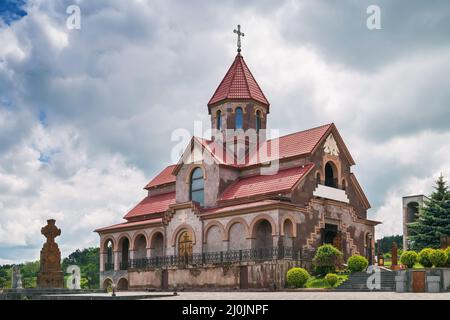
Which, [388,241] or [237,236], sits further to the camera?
[388,241]

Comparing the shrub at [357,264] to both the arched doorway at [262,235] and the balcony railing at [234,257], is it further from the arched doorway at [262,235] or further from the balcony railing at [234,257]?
the arched doorway at [262,235]

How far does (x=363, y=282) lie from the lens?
31141mm

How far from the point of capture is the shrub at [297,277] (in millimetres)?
33219

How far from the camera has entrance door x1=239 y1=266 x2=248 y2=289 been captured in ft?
118

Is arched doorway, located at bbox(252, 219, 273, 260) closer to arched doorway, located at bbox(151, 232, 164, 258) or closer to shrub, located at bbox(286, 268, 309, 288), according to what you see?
shrub, located at bbox(286, 268, 309, 288)

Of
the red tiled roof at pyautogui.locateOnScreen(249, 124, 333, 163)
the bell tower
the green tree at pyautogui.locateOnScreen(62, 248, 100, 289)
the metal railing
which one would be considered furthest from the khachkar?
the green tree at pyautogui.locateOnScreen(62, 248, 100, 289)

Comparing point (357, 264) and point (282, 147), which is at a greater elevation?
point (282, 147)

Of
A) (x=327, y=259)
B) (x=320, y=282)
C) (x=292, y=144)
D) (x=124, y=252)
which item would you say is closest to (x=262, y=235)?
(x=327, y=259)

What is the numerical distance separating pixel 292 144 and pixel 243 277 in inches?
378

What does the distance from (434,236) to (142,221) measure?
20097 mm

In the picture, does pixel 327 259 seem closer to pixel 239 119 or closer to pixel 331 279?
pixel 331 279

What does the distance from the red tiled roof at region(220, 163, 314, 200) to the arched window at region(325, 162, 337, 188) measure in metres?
2.97

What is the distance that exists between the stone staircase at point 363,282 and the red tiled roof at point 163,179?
1988 cm
